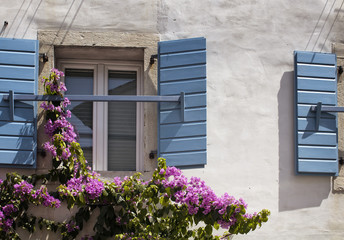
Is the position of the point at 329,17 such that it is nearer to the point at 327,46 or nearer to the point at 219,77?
the point at 327,46

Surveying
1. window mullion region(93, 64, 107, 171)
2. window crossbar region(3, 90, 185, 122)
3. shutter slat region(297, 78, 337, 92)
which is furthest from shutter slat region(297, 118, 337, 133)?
window mullion region(93, 64, 107, 171)

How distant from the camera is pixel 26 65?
309 inches

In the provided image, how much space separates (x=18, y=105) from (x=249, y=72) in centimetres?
210

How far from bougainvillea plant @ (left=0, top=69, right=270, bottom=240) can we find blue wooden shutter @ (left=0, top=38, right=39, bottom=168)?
134 millimetres

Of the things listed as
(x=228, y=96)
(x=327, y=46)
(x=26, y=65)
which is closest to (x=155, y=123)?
(x=228, y=96)

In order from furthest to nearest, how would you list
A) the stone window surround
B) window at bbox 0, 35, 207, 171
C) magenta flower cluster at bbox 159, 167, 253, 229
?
the stone window surround → window at bbox 0, 35, 207, 171 → magenta flower cluster at bbox 159, 167, 253, 229

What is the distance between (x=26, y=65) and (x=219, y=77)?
172 centimetres

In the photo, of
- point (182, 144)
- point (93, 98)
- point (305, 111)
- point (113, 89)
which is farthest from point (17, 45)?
point (305, 111)

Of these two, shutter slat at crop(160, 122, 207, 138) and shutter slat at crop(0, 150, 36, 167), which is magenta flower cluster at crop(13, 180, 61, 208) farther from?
shutter slat at crop(160, 122, 207, 138)

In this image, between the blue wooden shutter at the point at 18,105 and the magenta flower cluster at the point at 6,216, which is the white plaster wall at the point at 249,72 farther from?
the magenta flower cluster at the point at 6,216

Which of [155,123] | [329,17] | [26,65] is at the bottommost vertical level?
[155,123]

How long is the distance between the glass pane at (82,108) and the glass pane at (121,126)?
179mm

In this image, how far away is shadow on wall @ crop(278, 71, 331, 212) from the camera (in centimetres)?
807

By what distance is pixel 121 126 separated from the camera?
824 centimetres
